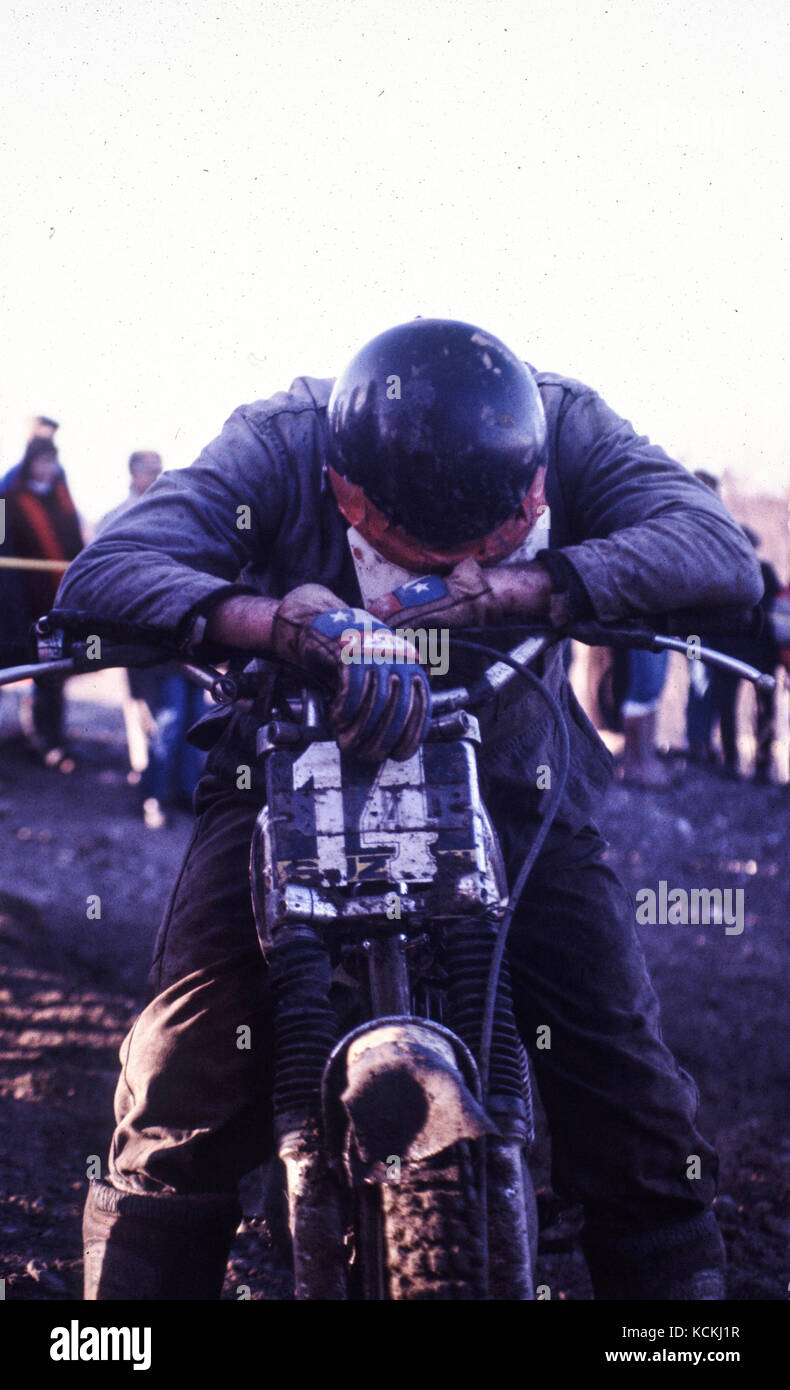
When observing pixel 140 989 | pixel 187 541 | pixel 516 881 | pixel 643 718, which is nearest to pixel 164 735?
pixel 140 989

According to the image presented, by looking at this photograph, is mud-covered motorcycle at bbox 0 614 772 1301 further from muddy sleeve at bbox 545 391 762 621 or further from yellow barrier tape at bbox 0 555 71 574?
yellow barrier tape at bbox 0 555 71 574

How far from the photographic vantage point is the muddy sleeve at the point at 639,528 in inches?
93.8

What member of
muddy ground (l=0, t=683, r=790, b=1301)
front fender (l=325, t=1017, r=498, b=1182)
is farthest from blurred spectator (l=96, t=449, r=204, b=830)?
front fender (l=325, t=1017, r=498, b=1182)

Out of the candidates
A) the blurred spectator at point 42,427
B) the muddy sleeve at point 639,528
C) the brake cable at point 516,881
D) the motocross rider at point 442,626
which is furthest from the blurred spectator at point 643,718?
the brake cable at point 516,881

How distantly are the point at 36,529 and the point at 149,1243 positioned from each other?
6.22 meters

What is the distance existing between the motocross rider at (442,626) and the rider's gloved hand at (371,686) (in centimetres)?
3

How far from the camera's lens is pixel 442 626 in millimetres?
2316

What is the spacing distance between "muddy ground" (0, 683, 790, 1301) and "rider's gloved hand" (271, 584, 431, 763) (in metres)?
1.11

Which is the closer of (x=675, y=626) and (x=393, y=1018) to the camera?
(x=393, y=1018)

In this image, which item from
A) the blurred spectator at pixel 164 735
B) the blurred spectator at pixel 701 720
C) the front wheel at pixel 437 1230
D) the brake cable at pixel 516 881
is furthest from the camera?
the blurred spectator at pixel 701 720

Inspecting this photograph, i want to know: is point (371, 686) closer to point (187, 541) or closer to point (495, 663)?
point (495, 663)

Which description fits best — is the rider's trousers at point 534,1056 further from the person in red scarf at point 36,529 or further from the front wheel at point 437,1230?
the person in red scarf at point 36,529
